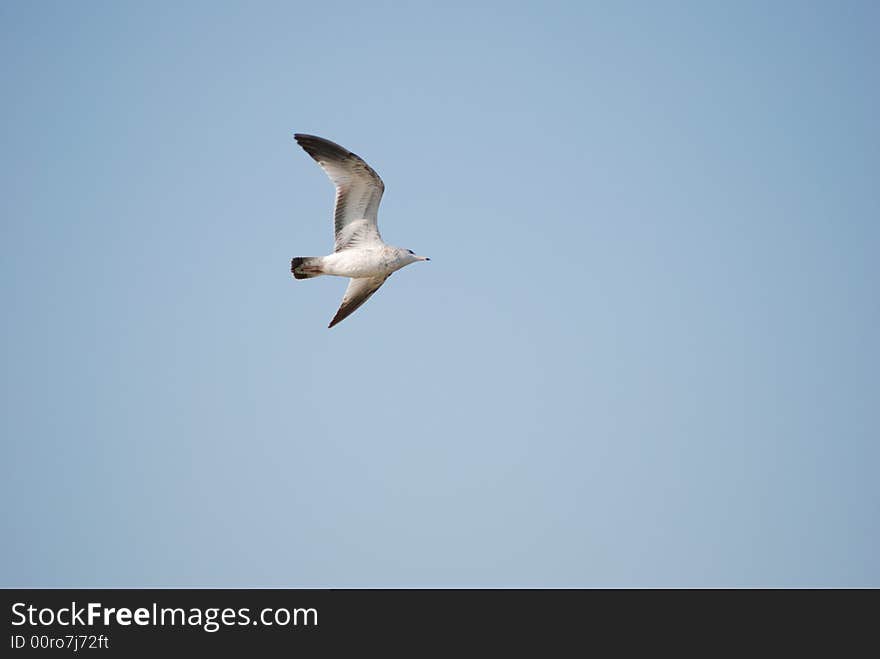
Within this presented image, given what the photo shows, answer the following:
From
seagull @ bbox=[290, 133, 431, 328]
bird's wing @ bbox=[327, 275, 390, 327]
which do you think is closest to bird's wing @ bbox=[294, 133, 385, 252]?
seagull @ bbox=[290, 133, 431, 328]

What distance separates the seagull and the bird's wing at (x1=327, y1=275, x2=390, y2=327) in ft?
3.33

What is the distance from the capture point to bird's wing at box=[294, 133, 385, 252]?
64.6 ft

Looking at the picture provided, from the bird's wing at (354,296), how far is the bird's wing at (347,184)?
1.74m

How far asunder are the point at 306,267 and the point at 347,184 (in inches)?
85.6

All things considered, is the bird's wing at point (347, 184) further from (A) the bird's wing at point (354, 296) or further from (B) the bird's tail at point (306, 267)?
(A) the bird's wing at point (354, 296)

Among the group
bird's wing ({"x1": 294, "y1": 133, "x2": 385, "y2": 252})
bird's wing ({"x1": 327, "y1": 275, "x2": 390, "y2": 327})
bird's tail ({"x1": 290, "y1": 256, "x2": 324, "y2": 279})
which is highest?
bird's wing ({"x1": 294, "y1": 133, "x2": 385, "y2": 252})

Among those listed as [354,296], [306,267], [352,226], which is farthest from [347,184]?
[354,296]

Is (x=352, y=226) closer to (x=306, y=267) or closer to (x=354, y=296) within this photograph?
(x=306, y=267)

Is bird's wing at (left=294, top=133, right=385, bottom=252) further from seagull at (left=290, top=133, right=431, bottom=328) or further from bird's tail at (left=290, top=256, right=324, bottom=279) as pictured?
bird's tail at (left=290, top=256, right=324, bottom=279)

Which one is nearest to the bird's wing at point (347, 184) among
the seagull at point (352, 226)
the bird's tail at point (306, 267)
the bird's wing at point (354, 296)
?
the seagull at point (352, 226)

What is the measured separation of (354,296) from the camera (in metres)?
22.1
